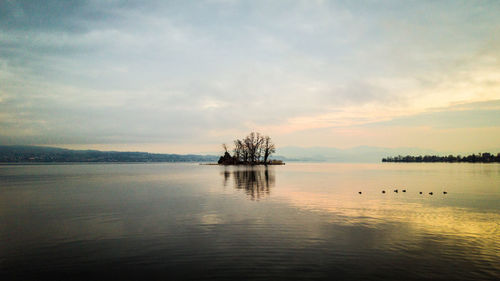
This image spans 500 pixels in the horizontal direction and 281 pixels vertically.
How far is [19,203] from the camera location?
3112 centimetres

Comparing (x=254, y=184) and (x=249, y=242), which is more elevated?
(x=249, y=242)

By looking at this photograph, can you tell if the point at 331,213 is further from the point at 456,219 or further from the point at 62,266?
the point at 62,266

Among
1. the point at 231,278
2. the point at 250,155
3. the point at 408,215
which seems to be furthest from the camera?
the point at 250,155

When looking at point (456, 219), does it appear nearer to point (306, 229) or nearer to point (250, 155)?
point (306, 229)

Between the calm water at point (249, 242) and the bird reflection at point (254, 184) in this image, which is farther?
the bird reflection at point (254, 184)

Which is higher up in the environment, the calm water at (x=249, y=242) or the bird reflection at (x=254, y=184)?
the calm water at (x=249, y=242)

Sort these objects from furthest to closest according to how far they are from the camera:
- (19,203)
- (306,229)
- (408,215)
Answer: (19,203) → (408,215) → (306,229)

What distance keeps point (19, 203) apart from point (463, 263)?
37.8 m

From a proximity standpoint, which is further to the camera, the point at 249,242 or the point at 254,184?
the point at 254,184

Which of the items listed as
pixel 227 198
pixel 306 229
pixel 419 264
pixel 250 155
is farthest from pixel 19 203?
pixel 250 155

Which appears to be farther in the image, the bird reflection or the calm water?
the bird reflection

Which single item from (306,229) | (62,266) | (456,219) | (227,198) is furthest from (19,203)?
(456,219)

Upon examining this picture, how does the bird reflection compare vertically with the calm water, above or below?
below

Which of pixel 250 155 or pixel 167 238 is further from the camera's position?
pixel 250 155
